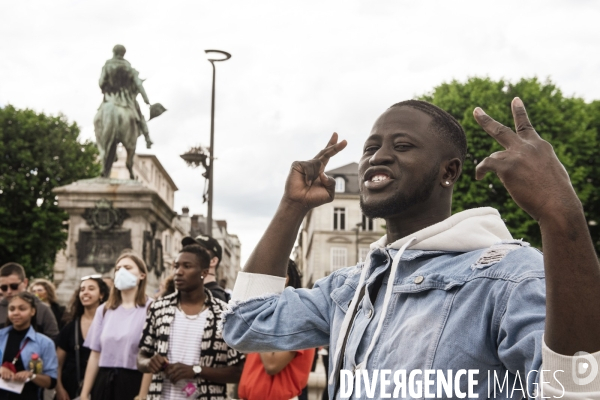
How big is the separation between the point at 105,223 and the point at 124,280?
711 centimetres

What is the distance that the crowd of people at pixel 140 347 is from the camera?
5.07 m

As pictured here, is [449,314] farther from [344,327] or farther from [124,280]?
[124,280]

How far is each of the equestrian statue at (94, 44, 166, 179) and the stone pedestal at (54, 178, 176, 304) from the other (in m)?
0.88

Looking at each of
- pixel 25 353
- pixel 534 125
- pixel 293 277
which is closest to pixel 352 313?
pixel 293 277

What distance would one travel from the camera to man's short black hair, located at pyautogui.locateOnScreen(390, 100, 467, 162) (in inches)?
91.5

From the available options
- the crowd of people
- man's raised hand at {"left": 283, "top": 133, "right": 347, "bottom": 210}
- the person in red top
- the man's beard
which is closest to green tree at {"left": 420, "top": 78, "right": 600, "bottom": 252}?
the crowd of people

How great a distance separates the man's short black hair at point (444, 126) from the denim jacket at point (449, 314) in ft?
0.91

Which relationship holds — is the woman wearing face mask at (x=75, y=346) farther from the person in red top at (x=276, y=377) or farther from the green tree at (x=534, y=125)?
the green tree at (x=534, y=125)

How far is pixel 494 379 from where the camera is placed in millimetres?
1879

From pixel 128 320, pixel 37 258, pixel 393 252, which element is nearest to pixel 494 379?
pixel 393 252

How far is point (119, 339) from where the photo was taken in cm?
631

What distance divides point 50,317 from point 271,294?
19.1ft

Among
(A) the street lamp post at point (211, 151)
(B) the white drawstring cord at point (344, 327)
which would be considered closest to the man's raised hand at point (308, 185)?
(B) the white drawstring cord at point (344, 327)

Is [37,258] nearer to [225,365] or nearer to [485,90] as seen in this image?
[485,90]
